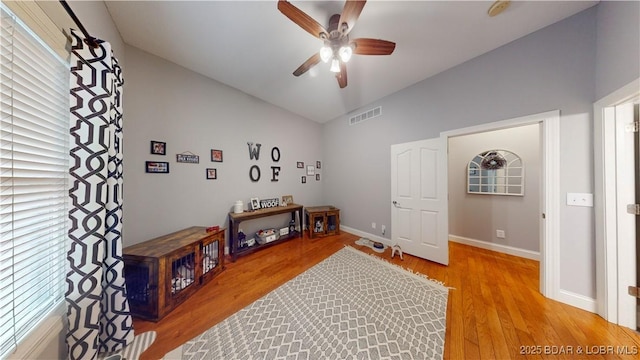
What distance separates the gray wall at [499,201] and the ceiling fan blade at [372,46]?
2.60 m

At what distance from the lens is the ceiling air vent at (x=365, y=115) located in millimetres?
3283

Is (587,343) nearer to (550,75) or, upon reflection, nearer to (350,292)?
(350,292)

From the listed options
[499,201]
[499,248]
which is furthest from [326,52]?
[499,248]

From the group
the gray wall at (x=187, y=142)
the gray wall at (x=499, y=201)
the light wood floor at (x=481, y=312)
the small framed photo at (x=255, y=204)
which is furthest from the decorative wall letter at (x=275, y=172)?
the gray wall at (x=499, y=201)

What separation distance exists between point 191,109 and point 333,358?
3.17 meters

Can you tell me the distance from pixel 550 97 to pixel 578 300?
1980 mm

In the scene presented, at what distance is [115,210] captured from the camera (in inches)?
51.2

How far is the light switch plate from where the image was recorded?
162cm

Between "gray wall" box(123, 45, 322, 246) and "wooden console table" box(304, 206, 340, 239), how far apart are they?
0.57 metres

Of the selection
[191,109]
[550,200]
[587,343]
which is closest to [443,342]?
[587,343]

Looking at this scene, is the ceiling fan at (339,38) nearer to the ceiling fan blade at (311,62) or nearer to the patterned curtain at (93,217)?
the ceiling fan blade at (311,62)

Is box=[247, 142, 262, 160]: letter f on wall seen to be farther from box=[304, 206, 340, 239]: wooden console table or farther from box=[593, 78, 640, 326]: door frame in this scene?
box=[593, 78, 640, 326]: door frame

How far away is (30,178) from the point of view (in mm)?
877

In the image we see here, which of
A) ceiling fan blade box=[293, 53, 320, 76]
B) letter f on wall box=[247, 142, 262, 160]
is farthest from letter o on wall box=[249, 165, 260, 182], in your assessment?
ceiling fan blade box=[293, 53, 320, 76]
